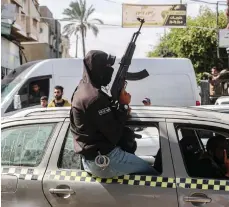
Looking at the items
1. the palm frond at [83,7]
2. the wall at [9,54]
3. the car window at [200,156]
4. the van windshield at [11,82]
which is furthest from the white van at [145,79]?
the palm frond at [83,7]

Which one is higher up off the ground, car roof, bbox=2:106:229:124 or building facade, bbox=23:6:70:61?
building facade, bbox=23:6:70:61

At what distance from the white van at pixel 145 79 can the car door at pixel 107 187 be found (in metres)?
6.01

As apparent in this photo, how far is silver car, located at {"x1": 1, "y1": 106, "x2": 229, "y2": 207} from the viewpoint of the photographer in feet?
9.65

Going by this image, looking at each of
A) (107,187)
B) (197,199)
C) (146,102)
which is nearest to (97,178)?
(107,187)

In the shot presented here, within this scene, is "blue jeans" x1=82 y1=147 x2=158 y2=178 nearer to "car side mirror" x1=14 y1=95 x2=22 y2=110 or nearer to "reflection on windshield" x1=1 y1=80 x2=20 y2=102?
"car side mirror" x1=14 y1=95 x2=22 y2=110

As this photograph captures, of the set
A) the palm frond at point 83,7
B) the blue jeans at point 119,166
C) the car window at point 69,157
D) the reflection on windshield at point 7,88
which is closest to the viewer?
the blue jeans at point 119,166

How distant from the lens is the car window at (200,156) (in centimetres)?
308

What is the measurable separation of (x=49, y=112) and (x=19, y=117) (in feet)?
0.83

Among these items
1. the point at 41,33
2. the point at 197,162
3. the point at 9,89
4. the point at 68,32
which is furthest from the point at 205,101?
the point at 68,32

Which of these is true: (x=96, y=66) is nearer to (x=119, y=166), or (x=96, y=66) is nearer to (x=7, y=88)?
(x=119, y=166)

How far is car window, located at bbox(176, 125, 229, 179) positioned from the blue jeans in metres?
0.28

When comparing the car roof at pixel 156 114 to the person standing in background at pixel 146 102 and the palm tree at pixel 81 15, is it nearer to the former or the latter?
the person standing in background at pixel 146 102

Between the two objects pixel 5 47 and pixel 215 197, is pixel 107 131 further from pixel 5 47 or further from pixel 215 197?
pixel 5 47

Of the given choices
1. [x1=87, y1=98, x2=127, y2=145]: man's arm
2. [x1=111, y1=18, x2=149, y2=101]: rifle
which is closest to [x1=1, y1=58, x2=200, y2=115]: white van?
[x1=111, y1=18, x2=149, y2=101]: rifle
